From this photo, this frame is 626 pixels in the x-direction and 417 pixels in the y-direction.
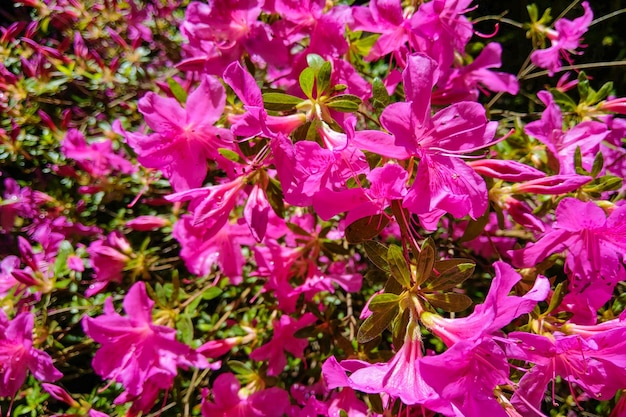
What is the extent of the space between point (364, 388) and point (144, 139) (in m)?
0.65

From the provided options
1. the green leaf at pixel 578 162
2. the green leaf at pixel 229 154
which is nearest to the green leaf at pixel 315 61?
the green leaf at pixel 229 154

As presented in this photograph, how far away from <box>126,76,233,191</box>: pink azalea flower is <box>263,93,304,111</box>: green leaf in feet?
0.35

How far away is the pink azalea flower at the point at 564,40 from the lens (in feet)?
4.87

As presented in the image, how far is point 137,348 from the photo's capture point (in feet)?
4.03

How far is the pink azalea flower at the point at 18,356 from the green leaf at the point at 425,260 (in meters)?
1.00

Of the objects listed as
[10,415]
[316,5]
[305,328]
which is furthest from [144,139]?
[10,415]

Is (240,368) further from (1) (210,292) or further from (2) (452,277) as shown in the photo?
(2) (452,277)

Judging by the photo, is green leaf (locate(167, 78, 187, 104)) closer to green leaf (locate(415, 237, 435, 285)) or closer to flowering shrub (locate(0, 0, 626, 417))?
flowering shrub (locate(0, 0, 626, 417))

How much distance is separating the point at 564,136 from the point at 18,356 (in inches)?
58.7

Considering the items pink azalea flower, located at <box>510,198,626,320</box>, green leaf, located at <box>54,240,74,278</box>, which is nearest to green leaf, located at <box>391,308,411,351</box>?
pink azalea flower, located at <box>510,198,626,320</box>

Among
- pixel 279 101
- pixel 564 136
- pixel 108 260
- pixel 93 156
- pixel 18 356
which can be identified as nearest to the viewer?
pixel 279 101

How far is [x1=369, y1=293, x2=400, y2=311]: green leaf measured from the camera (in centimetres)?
89

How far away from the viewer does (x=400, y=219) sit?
94 cm

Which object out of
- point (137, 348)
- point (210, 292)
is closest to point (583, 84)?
point (210, 292)
